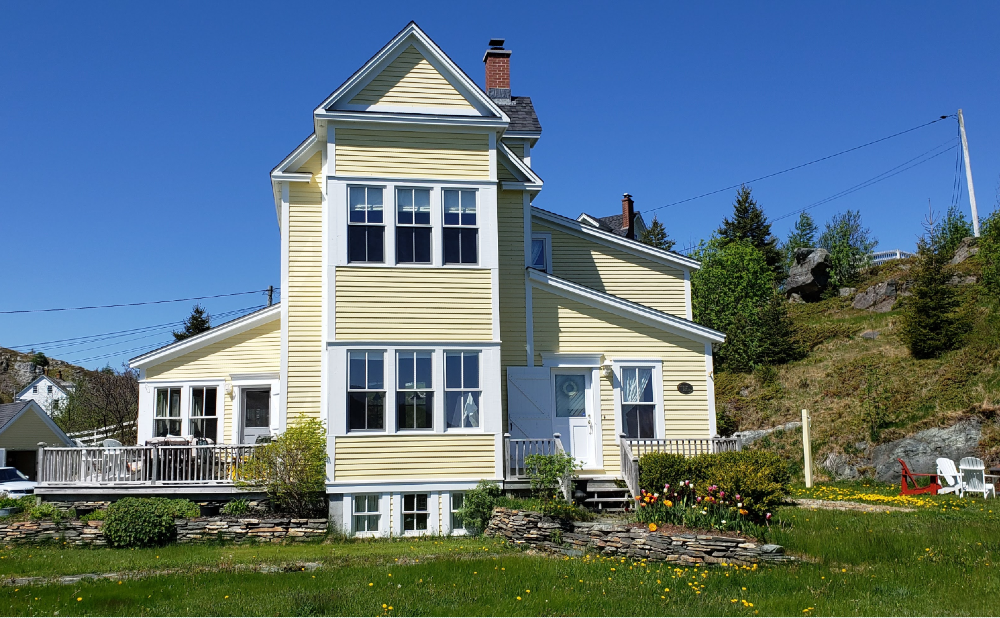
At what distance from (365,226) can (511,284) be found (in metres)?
3.78

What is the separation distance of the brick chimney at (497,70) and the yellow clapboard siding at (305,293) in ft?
25.3

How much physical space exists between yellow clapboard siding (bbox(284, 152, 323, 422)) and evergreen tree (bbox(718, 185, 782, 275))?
39011 mm

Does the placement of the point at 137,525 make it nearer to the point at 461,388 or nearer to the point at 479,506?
the point at 479,506

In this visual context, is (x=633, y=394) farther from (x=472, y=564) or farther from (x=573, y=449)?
(x=472, y=564)

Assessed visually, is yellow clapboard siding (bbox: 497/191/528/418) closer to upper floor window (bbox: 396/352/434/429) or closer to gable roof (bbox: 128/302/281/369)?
upper floor window (bbox: 396/352/434/429)

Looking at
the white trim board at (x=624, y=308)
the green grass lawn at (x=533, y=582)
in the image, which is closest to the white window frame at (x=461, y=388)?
the white trim board at (x=624, y=308)

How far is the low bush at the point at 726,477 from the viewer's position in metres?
14.1

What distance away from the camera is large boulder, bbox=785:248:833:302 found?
48.9m

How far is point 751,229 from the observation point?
54.2 m

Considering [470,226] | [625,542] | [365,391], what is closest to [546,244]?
[470,226]

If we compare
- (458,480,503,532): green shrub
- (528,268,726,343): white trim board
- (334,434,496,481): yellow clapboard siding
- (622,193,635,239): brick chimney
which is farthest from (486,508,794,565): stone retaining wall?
(622,193,635,239): brick chimney

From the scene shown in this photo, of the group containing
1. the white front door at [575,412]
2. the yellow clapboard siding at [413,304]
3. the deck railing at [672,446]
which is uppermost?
the yellow clapboard siding at [413,304]

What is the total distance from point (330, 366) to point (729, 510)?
27.2 ft

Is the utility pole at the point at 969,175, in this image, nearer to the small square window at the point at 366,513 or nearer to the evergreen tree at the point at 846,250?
the evergreen tree at the point at 846,250
